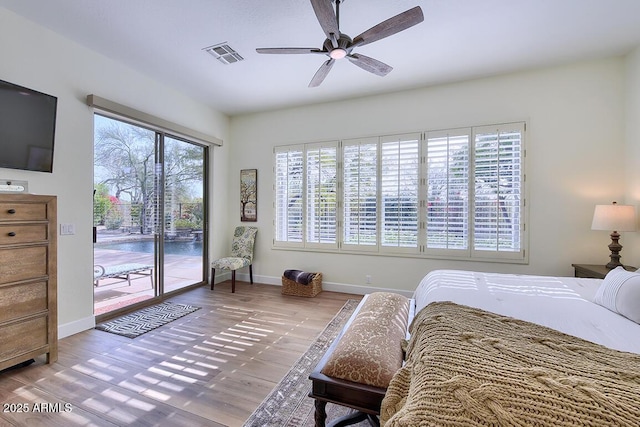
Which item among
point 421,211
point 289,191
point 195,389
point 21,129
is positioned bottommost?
point 195,389

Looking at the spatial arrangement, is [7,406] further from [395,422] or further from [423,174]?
[423,174]

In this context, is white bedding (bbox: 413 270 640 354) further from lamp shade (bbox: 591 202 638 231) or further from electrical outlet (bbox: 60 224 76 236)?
electrical outlet (bbox: 60 224 76 236)

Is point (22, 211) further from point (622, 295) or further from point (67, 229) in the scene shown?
point (622, 295)

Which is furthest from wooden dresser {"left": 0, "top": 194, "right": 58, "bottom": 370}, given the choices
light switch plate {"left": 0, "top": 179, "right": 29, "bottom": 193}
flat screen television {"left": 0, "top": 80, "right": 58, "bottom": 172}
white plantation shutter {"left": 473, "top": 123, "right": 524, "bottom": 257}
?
white plantation shutter {"left": 473, "top": 123, "right": 524, "bottom": 257}

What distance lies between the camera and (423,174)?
391 cm

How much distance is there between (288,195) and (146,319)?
104 inches

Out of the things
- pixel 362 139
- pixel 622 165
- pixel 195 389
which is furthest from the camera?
pixel 362 139

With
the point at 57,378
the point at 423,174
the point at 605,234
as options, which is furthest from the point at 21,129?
the point at 605,234

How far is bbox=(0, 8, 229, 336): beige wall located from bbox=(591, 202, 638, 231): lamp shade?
18.1 ft

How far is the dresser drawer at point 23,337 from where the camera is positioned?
2059 millimetres

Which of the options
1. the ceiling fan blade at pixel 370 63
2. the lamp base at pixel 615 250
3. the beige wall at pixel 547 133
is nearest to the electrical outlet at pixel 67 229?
the ceiling fan blade at pixel 370 63

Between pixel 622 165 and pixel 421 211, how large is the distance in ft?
7.35

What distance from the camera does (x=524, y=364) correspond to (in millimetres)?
990

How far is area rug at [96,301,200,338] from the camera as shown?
9.68ft
